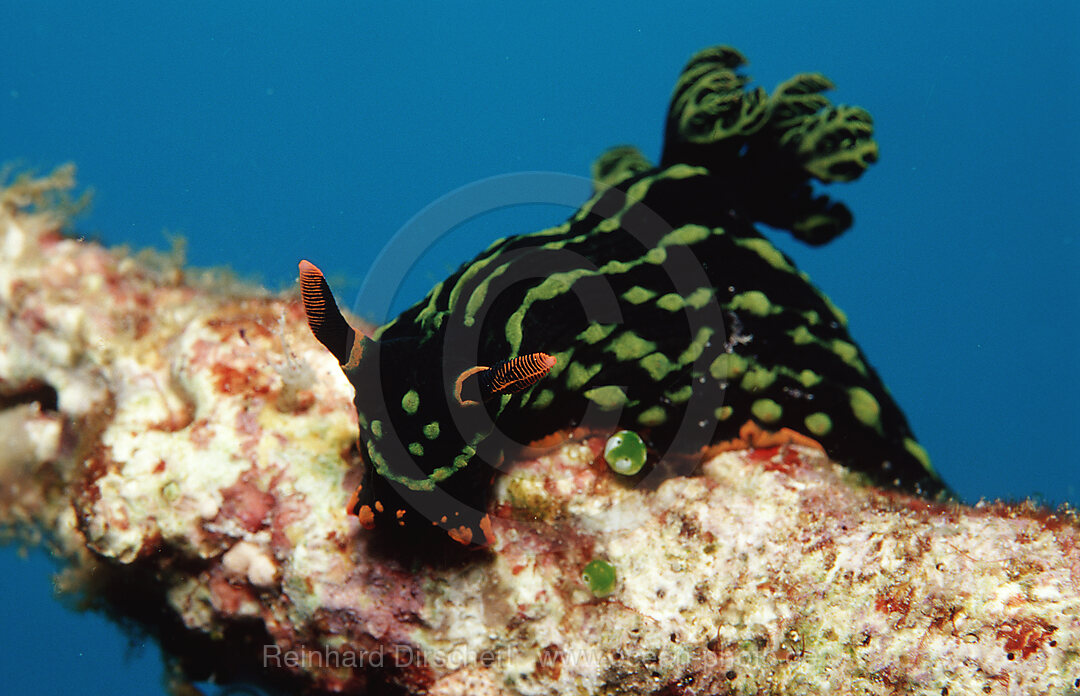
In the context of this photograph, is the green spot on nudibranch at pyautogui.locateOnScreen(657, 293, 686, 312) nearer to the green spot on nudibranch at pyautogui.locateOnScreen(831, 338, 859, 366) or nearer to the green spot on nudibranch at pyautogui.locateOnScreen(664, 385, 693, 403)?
the green spot on nudibranch at pyautogui.locateOnScreen(664, 385, 693, 403)

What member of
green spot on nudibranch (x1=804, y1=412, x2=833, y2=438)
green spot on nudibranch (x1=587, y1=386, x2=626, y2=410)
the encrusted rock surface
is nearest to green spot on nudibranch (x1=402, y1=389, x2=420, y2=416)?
the encrusted rock surface

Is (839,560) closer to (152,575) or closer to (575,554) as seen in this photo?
(575,554)

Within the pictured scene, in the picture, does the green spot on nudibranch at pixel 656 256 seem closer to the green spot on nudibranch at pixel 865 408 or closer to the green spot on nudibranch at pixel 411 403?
the green spot on nudibranch at pixel 865 408

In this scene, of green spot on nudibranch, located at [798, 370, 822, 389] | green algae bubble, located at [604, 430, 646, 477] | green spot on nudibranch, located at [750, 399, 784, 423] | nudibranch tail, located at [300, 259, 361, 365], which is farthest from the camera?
green spot on nudibranch, located at [798, 370, 822, 389]

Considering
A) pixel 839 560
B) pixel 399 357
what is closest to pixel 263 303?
pixel 399 357

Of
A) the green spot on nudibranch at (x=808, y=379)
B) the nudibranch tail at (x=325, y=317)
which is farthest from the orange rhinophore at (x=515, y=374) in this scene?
the green spot on nudibranch at (x=808, y=379)
